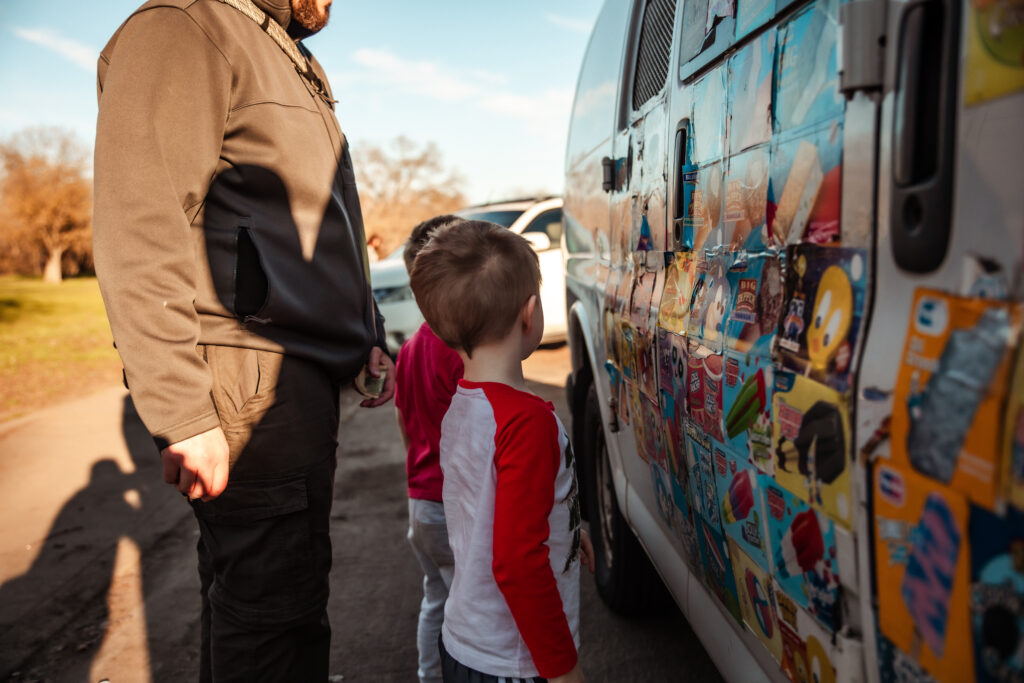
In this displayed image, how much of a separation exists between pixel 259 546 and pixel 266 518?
0.06m

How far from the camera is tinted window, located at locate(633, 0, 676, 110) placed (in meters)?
2.25

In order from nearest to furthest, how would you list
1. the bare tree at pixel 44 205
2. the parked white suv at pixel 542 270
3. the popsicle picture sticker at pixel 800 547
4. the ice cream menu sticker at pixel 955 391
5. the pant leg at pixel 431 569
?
the ice cream menu sticker at pixel 955 391 < the popsicle picture sticker at pixel 800 547 < the pant leg at pixel 431 569 < the parked white suv at pixel 542 270 < the bare tree at pixel 44 205

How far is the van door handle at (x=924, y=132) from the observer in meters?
0.80

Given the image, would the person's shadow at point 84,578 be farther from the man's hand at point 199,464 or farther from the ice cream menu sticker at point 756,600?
the ice cream menu sticker at point 756,600

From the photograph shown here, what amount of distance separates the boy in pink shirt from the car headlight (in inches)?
228

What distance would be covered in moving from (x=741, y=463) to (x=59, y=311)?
2608 cm

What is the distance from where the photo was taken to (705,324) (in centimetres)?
152

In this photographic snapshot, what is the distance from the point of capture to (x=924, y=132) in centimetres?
85

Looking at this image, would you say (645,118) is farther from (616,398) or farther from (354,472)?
(354,472)

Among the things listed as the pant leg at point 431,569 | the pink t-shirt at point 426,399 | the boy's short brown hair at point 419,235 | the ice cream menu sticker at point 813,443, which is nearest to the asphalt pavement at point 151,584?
the pant leg at point 431,569

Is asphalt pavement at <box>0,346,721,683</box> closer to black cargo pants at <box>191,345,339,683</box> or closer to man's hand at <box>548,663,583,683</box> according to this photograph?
black cargo pants at <box>191,345,339,683</box>

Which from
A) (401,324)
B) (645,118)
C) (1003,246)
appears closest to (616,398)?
(645,118)

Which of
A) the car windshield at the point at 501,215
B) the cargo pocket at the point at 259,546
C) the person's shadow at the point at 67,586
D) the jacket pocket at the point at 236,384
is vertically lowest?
the person's shadow at the point at 67,586

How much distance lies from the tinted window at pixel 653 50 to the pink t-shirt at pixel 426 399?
1018mm
